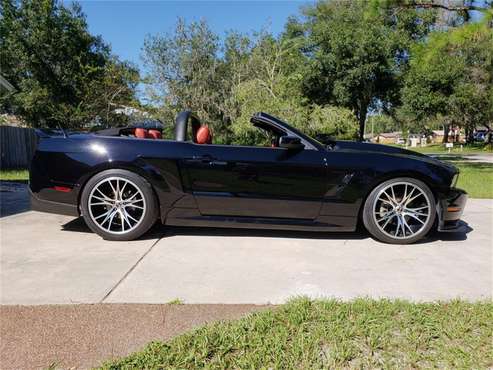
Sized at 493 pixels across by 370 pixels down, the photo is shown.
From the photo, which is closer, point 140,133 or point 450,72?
point 140,133

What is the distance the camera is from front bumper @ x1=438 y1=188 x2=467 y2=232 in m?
3.61

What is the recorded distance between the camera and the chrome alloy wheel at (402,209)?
3.62 meters

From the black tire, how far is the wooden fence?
997 centimetres

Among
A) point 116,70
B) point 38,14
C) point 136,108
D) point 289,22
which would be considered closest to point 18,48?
point 38,14

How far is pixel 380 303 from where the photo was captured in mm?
2318

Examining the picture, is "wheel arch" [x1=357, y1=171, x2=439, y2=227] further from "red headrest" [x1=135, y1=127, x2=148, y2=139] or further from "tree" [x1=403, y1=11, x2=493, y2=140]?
"tree" [x1=403, y1=11, x2=493, y2=140]

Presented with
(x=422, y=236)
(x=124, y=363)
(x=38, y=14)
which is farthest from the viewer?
(x=38, y=14)

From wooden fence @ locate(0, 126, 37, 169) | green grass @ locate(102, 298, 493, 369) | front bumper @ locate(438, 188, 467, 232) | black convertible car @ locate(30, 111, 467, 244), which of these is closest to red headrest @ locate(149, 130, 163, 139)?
black convertible car @ locate(30, 111, 467, 244)

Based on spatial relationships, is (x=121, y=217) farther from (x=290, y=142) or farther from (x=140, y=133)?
(x=290, y=142)

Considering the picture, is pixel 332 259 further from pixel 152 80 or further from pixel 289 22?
pixel 289 22

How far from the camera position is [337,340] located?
1.95 meters

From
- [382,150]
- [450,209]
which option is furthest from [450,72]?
[450,209]

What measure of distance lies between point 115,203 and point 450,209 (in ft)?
10.7

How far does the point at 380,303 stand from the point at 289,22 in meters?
25.9
